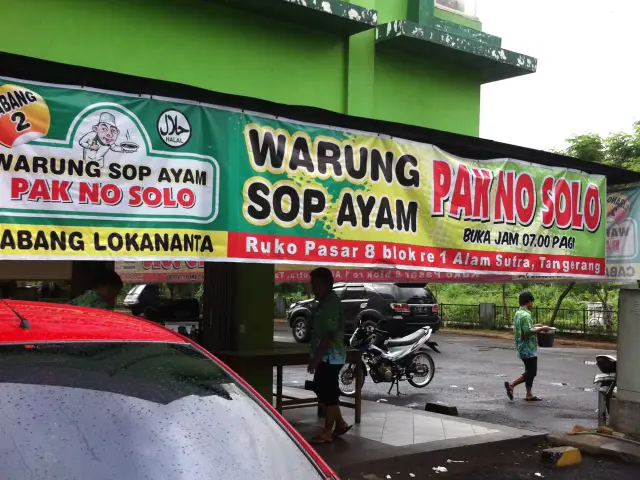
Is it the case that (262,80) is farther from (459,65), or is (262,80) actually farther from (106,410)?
(106,410)

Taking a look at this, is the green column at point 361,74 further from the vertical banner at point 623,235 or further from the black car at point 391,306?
the black car at point 391,306

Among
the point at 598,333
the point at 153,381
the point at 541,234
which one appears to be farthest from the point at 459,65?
the point at 598,333

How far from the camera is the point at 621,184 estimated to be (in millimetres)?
8273

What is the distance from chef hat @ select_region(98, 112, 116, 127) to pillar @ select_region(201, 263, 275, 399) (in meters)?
4.61

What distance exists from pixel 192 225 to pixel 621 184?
218 inches

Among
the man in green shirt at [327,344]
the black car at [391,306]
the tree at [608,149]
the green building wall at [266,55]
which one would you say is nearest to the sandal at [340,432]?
the man in green shirt at [327,344]

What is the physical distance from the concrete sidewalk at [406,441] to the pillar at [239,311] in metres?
1.15

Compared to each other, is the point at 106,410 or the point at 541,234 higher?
the point at 541,234

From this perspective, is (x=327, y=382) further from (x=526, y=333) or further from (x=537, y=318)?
(x=537, y=318)

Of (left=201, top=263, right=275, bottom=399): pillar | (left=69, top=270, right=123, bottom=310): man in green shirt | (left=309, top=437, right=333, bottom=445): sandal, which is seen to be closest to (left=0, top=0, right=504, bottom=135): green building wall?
(left=69, top=270, right=123, bottom=310): man in green shirt

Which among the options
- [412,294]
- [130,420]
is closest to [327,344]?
[130,420]

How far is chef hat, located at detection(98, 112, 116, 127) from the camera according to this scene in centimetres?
468

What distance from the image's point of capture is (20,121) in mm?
4387

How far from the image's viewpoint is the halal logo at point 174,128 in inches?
194
